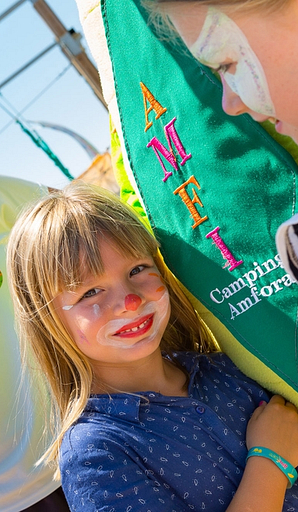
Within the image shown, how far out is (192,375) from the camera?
1.07 m

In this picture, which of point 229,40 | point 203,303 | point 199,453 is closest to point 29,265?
point 203,303

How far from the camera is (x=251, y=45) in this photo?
1.73ft

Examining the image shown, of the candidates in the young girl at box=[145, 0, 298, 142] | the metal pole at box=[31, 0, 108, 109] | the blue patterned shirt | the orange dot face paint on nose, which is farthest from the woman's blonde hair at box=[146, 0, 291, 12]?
the metal pole at box=[31, 0, 108, 109]

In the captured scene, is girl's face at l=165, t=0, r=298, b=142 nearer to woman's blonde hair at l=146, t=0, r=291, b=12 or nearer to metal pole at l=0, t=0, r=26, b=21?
woman's blonde hair at l=146, t=0, r=291, b=12

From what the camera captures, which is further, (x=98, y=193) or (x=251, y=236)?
(x=98, y=193)

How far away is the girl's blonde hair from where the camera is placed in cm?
98

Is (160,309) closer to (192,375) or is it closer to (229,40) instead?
(192,375)

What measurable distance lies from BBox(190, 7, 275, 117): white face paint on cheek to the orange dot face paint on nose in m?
0.45

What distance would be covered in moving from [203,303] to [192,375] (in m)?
0.23

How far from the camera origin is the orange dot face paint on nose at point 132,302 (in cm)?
93

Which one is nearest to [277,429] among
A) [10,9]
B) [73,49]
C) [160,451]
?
[160,451]

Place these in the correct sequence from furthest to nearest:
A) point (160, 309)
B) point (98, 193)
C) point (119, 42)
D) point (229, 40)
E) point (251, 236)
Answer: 1. point (98, 193)
2. point (160, 309)
3. point (119, 42)
4. point (251, 236)
5. point (229, 40)

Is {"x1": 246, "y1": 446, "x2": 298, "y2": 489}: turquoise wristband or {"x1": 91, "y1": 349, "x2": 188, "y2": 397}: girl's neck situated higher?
{"x1": 91, "y1": 349, "x2": 188, "y2": 397}: girl's neck

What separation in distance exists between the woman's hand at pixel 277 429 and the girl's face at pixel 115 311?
0.24m
